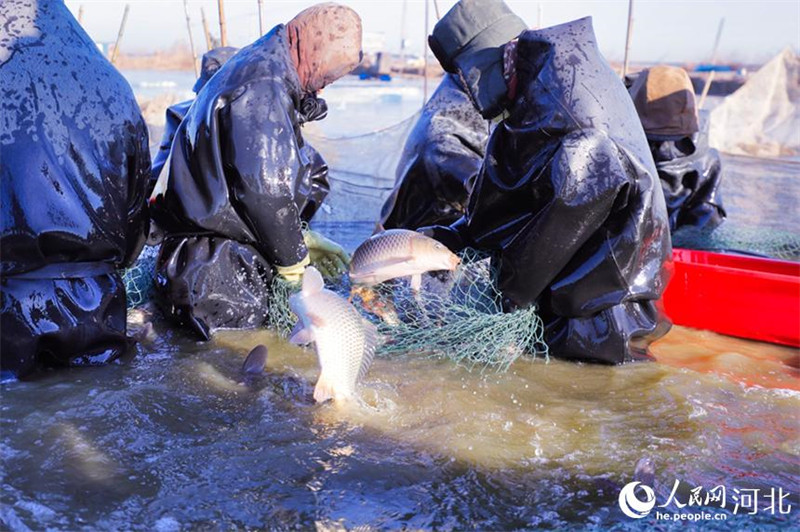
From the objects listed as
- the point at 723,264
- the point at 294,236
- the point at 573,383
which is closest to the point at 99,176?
the point at 294,236

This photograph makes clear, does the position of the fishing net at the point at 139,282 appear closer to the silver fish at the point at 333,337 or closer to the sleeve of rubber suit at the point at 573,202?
the silver fish at the point at 333,337

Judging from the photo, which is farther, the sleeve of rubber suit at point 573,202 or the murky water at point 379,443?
the sleeve of rubber suit at point 573,202

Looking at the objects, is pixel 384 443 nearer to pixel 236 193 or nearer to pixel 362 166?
pixel 236 193

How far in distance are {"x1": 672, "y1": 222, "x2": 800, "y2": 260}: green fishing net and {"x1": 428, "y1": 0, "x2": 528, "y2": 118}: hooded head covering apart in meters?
3.15

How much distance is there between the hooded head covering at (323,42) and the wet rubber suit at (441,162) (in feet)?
4.47

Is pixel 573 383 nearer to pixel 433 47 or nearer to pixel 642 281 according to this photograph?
pixel 642 281

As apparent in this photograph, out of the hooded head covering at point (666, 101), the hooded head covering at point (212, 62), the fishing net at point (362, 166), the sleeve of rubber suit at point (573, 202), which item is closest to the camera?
the sleeve of rubber suit at point (573, 202)

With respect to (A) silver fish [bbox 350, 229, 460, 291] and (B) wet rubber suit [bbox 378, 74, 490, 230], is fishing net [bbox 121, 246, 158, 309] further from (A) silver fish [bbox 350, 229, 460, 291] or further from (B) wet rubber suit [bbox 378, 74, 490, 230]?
(B) wet rubber suit [bbox 378, 74, 490, 230]

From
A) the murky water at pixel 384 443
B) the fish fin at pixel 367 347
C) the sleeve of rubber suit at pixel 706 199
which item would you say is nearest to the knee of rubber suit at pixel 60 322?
the murky water at pixel 384 443

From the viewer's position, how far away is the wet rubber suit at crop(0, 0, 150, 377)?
398 centimetres

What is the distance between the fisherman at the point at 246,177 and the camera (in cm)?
460

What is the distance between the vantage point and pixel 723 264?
5859 mm

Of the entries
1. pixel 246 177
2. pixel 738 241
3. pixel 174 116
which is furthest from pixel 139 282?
pixel 738 241

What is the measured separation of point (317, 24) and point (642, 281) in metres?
2.47
